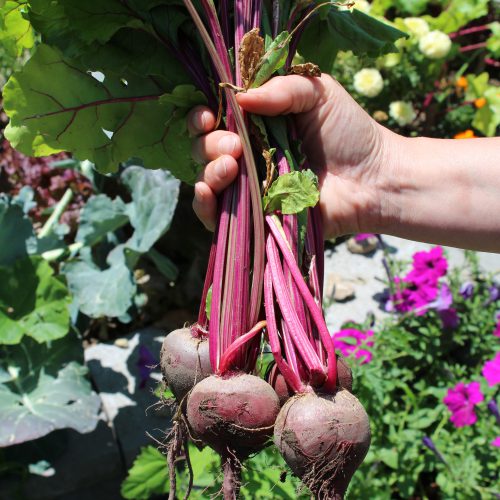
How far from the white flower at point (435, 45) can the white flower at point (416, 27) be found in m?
0.07

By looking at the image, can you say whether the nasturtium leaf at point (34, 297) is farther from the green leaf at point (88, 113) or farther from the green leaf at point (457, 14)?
the green leaf at point (457, 14)

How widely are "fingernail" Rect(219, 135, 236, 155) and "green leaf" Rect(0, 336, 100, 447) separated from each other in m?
1.41

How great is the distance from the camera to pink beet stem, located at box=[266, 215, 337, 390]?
1261mm

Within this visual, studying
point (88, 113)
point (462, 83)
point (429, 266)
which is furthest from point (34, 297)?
point (462, 83)

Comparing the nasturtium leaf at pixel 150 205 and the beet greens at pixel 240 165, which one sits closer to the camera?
the beet greens at pixel 240 165

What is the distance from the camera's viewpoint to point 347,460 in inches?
49.9

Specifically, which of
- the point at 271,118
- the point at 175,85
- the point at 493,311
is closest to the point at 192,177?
the point at 175,85

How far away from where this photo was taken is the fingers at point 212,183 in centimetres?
140

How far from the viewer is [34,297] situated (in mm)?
2490

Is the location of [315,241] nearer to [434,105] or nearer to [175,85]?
[175,85]

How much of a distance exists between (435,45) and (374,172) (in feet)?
8.97

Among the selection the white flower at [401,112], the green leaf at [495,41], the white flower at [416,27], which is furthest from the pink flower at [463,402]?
the green leaf at [495,41]

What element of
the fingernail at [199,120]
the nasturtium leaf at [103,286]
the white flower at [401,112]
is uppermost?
the fingernail at [199,120]

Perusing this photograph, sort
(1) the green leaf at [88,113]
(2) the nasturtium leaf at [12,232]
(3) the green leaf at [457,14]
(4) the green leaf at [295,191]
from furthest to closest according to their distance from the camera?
(3) the green leaf at [457,14]
(2) the nasturtium leaf at [12,232]
(1) the green leaf at [88,113]
(4) the green leaf at [295,191]
